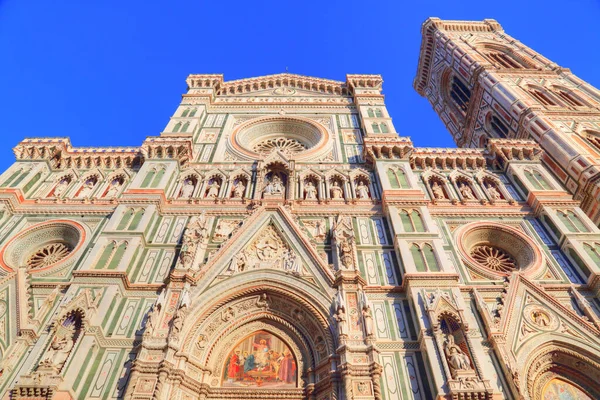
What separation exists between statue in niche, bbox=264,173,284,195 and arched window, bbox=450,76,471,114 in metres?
17.9

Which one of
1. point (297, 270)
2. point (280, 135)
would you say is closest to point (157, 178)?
point (297, 270)

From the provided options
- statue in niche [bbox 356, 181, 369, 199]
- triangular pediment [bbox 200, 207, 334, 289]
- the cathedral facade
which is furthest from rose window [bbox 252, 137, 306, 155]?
triangular pediment [bbox 200, 207, 334, 289]

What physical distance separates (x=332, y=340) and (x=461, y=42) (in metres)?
27.1

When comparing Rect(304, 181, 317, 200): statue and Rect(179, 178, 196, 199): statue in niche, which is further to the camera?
Rect(179, 178, 196, 199): statue in niche

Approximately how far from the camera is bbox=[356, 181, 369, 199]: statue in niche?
14.8m

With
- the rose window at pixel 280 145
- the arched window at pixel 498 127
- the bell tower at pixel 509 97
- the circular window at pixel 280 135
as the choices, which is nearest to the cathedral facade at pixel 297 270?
the bell tower at pixel 509 97

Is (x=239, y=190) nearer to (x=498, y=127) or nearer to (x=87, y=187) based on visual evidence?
(x=87, y=187)

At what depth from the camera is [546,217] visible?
537 inches

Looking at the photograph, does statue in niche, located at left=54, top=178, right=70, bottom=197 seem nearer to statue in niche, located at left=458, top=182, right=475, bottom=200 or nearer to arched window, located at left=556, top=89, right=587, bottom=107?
statue in niche, located at left=458, top=182, right=475, bottom=200

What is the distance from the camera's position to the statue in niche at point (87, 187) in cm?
1497

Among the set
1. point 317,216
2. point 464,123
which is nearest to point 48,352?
point 317,216

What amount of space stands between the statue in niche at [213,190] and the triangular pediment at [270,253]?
2.26m

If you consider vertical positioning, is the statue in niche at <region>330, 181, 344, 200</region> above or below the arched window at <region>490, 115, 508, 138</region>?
below

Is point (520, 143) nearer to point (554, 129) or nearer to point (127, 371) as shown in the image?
point (554, 129)
